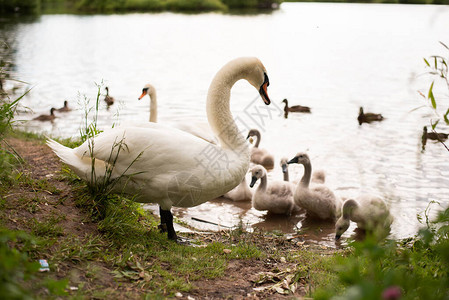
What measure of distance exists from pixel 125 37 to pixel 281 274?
32.2 m

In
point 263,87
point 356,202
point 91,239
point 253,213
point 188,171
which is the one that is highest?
point 263,87

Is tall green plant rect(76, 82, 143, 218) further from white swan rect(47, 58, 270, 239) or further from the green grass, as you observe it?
the green grass

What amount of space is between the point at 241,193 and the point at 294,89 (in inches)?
399

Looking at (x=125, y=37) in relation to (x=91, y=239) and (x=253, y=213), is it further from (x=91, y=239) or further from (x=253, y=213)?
(x=91, y=239)

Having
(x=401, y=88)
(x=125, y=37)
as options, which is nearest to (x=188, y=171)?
(x=401, y=88)

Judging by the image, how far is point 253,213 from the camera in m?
7.20

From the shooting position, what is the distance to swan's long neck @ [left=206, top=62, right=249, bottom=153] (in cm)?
469

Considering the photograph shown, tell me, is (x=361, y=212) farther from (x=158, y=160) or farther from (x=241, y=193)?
(x=158, y=160)

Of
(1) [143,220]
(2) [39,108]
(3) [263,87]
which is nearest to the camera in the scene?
(3) [263,87]

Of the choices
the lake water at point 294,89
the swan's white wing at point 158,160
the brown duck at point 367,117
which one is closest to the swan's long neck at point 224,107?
the swan's white wing at point 158,160

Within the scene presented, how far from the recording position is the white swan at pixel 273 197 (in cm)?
681

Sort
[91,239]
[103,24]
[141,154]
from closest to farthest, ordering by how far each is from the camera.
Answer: [91,239]
[141,154]
[103,24]

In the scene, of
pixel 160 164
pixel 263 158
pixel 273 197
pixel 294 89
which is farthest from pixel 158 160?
pixel 294 89

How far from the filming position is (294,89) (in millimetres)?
16922
